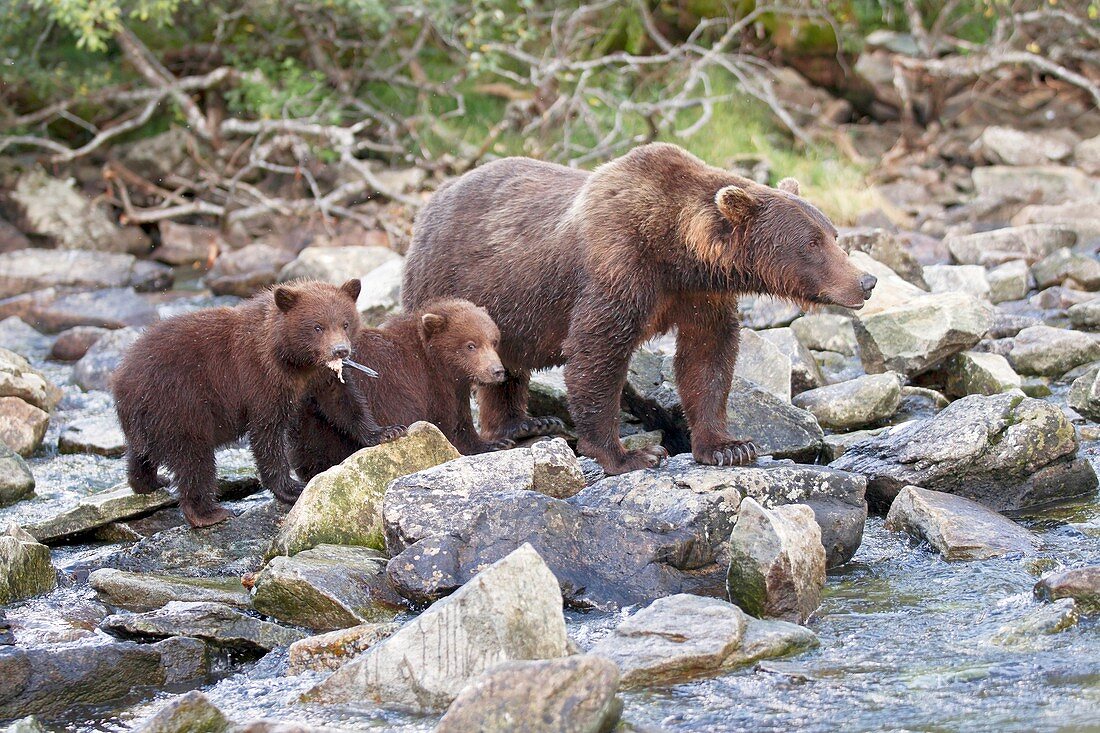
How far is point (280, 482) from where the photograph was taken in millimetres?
7863

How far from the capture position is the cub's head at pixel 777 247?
296 inches

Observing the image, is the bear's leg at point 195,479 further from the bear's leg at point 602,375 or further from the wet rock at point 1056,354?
the wet rock at point 1056,354

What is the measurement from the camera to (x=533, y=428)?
361 inches

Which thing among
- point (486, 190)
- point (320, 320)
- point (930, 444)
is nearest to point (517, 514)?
point (320, 320)

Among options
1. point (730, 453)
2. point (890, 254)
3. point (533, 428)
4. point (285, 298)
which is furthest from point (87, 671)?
point (890, 254)

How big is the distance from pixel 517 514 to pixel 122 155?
48.7 feet

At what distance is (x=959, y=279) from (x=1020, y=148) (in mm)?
6596

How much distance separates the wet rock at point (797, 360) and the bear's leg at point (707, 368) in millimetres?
1984

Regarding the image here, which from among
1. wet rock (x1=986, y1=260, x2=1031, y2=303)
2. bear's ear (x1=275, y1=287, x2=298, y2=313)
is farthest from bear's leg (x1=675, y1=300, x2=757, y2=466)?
wet rock (x1=986, y1=260, x2=1031, y2=303)

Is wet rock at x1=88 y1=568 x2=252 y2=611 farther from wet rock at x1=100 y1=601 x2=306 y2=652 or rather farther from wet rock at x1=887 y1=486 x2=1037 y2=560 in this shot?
wet rock at x1=887 y1=486 x2=1037 y2=560

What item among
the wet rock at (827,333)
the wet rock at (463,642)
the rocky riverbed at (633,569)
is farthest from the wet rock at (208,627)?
the wet rock at (827,333)

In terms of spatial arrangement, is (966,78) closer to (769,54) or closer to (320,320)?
(769,54)

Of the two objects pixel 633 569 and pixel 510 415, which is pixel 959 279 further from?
pixel 633 569

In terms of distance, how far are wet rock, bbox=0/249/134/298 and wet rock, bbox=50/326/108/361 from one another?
3.03 metres
